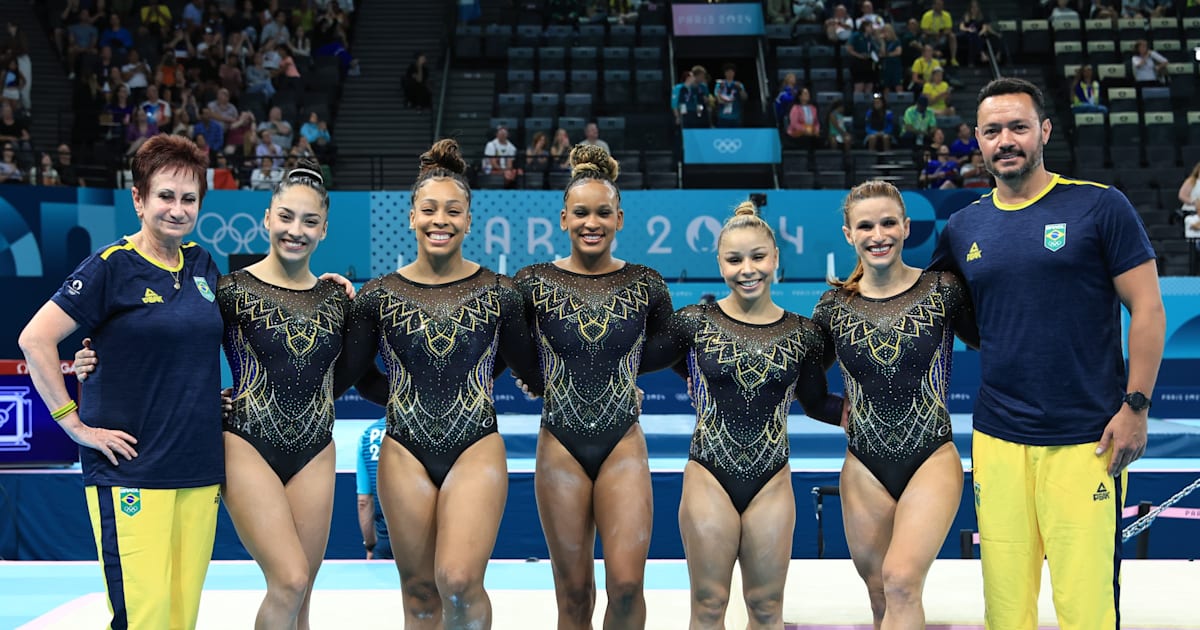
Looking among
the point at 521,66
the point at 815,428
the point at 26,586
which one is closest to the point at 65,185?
the point at 521,66

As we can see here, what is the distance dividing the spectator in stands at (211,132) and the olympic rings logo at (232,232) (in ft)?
5.49

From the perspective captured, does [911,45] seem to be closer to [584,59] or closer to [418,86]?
[584,59]

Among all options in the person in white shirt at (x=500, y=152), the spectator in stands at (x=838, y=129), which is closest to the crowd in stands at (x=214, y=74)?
the person in white shirt at (x=500, y=152)

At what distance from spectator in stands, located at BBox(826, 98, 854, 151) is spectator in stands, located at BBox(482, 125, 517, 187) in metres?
4.16

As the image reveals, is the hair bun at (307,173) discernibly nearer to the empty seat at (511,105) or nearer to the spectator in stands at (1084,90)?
the empty seat at (511,105)

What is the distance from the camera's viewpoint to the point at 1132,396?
3352 millimetres

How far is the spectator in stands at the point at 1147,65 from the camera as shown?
47.1ft

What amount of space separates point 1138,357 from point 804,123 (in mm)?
10532

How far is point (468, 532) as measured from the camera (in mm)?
3549

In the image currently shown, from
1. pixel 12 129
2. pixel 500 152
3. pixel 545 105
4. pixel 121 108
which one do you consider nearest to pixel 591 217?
pixel 500 152

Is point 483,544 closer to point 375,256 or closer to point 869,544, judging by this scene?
point 869,544

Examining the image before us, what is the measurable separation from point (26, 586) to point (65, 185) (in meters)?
7.39

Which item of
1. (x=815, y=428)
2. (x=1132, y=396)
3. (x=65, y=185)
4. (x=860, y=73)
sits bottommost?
(x=815, y=428)

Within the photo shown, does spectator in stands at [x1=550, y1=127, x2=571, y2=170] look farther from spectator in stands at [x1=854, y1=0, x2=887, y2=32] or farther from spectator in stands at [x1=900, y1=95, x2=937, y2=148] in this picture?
spectator in stands at [x1=854, y1=0, x2=887, y2=32]
